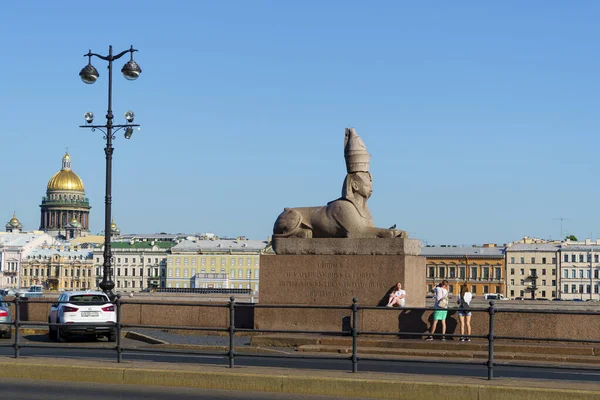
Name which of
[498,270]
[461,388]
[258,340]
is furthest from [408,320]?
[498,270]

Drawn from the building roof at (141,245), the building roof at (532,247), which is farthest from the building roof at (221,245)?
the building roof at (532,247)

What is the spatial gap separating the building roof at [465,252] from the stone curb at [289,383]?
139 meters

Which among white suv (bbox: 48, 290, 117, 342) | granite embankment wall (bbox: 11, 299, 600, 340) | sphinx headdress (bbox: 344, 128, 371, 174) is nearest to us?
granite embankment wall (bbox: 11, 299, 600, 340)

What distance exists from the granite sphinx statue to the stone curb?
9326 millimetres

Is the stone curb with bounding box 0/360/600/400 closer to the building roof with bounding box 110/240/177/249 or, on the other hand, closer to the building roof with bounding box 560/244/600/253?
the building roof with bounding box 560/244/600/253

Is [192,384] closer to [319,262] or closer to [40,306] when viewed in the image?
[319,262]

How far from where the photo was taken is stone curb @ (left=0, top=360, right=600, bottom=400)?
12.5 meters

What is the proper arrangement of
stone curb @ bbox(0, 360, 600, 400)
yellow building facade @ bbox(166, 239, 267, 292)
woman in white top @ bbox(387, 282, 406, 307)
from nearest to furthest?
stone curb @ bbox(0, 360, 600, 400) < woman in white top @ bbox(387, 282, 406, 307) < yellow building facade @ bbox(166, 239, 267, 292)

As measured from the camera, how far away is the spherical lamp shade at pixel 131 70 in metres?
30.2

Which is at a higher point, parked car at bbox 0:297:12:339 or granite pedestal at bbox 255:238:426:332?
granite pedestal at bbox 255:238:426:332

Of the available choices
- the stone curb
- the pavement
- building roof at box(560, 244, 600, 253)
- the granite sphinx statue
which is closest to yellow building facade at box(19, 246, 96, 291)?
building roof at box(560, 244, 600, 253)

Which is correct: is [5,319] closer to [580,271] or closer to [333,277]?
[333,277]

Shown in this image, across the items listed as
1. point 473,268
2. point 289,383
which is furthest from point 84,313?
point 473,268

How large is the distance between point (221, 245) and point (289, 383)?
16132cm
